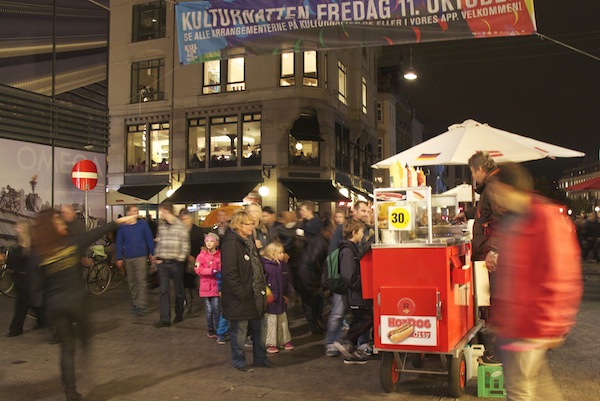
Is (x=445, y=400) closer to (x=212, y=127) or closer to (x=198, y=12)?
(x=198, y=12)

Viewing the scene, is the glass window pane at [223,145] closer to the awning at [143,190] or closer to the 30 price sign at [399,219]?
the awning at [143,190]

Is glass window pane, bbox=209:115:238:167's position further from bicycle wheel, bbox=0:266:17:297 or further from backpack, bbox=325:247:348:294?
backpack, bbox=325:247:348:294

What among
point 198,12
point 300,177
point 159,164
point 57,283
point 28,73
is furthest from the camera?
point 159,164

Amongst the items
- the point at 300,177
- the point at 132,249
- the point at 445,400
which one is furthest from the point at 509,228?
the point at 300,177

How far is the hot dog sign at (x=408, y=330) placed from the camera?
555cm

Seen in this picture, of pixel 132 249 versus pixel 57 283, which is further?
pixel 132 249

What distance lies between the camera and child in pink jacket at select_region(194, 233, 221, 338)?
28.6ft

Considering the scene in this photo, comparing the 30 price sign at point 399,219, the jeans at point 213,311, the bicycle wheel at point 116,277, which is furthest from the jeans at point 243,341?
the bicycle wheel at point 116,277

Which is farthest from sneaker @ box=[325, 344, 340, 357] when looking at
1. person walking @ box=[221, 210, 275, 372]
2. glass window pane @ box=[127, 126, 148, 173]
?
glass window pane @ box=[127, 126, 148, 173]

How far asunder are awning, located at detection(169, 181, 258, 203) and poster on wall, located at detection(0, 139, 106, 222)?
1277 cm

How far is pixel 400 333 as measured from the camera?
568cm

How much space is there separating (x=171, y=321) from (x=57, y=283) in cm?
478

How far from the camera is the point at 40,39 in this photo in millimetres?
12773

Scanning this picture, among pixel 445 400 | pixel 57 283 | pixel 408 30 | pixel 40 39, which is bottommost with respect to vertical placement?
pixel 445 400
